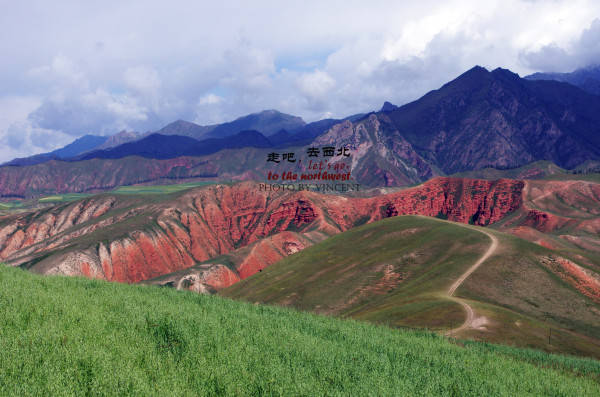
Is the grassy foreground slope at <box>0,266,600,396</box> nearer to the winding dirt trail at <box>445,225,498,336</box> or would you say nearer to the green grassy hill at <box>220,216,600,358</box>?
the winding dirt trail at <box>445,225,498,336</box>

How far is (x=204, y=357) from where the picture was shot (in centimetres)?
1428

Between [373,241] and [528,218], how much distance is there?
10226 cm

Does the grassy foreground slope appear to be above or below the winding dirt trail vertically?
above

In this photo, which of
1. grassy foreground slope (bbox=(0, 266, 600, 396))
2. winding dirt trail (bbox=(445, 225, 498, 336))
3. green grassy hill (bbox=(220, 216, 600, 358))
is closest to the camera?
grassy foreground slope (bbox=(0, 266, 600, 396))

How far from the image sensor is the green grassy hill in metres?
46.9

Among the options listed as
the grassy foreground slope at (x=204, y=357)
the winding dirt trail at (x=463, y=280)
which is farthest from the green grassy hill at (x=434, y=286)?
the grassy foreground slope at (x=204, y=357)

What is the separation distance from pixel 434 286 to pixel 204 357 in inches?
2527

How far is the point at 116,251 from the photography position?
156 meters

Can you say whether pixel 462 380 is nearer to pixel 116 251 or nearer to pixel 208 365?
pixel 208 365

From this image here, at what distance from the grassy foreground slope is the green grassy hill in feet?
82.2

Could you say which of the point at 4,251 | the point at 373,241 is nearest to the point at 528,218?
the point at 373,241

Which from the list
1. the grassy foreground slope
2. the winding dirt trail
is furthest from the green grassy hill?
the grassy foreground slope

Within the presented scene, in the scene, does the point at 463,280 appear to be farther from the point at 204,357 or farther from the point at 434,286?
the point at 204,357

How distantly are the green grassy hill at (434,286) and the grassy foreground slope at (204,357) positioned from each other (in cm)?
2506
